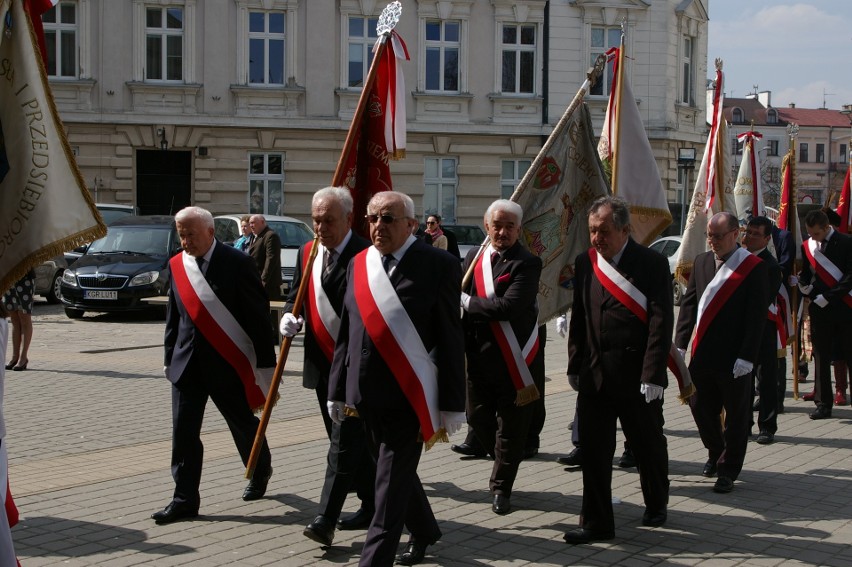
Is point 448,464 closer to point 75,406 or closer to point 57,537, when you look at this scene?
point 57,537

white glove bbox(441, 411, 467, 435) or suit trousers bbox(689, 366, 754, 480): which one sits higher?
white glove bbox(441, 411, 467, 435)

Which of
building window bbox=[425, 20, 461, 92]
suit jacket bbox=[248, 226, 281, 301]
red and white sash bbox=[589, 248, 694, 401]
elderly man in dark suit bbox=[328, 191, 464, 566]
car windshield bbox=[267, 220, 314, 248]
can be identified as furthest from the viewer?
building window bbox=[425, 20, 461, 92]

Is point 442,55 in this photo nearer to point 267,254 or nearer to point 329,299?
point 267,254

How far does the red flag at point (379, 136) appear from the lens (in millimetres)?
7688

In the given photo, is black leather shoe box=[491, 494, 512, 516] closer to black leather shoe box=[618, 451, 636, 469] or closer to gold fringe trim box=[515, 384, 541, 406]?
gold fringe trim box=[515, 384, 541, 406]

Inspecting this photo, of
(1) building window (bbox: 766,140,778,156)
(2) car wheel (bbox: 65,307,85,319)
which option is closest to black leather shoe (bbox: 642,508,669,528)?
(2) car wheel (bbox: 65,307,85,319)

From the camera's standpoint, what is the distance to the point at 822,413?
1107cm

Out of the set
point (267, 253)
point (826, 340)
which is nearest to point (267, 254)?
point (267, 253)

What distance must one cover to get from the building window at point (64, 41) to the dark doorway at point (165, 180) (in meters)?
3.12

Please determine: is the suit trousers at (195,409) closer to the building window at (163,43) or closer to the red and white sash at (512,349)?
the red and white sash at (512,349)

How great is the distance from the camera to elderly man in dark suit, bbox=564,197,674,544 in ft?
21.8

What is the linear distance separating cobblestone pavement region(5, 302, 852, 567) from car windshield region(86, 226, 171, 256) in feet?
29.1

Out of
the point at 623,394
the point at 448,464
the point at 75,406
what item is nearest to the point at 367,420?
the point at 623,394

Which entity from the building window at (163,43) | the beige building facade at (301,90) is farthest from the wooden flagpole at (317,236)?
the building window at (163,43)
